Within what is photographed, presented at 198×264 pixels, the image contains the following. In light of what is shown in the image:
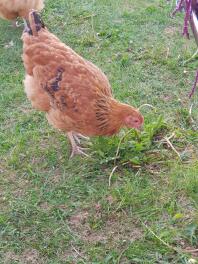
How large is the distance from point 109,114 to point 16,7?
8.28ft

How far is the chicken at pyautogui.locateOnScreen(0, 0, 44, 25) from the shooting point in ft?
16.9

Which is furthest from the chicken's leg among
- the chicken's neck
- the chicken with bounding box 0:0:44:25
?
the chicken with bounding box 0:0:44:25

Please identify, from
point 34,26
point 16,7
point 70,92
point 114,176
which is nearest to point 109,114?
point 70,92

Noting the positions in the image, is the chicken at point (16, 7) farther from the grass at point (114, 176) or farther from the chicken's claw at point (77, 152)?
the chicken's claw at point (77, 152)

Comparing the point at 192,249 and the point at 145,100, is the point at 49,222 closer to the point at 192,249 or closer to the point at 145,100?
the point at 192,249

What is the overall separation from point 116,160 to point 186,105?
1.04m

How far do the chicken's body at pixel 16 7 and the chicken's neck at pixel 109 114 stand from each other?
94.4 inches

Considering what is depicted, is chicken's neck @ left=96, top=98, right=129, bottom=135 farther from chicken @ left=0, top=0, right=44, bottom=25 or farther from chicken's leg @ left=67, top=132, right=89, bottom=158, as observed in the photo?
chicken @ left=0, top=0, right=44, bottom=25

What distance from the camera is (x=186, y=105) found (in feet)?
13.6

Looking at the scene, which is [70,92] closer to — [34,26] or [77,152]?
[77,152]

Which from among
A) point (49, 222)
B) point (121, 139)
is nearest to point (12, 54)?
point (121, 139)

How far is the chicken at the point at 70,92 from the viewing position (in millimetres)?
3314

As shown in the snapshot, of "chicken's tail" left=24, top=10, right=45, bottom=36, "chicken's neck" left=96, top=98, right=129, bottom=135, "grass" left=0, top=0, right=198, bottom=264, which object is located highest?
"chicken's tail" left=24, top=10, right=45, bottom=36

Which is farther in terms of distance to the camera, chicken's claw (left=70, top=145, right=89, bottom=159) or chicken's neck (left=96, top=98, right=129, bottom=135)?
chicken's claw (left=70, top=145, right=89, bottom=159)
